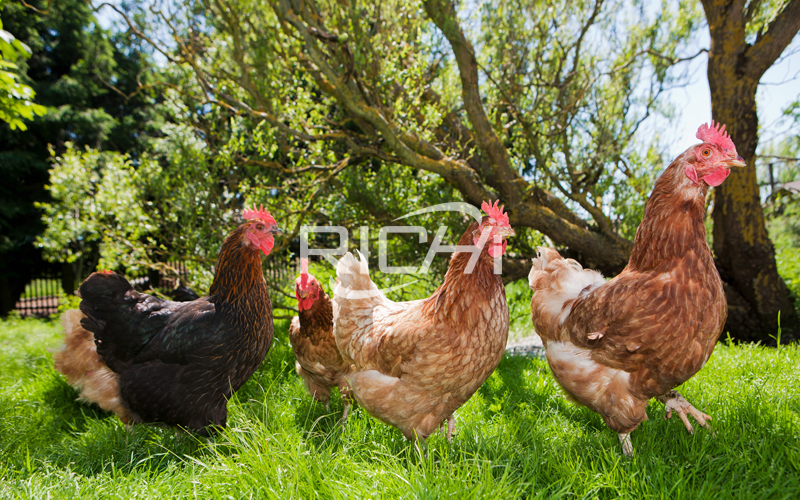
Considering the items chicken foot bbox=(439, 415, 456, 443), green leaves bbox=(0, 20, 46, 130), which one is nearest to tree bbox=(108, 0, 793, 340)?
green leaves bbox=(0, 20, 46, 130)

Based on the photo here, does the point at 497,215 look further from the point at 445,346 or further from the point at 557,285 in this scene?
the point at 557,285

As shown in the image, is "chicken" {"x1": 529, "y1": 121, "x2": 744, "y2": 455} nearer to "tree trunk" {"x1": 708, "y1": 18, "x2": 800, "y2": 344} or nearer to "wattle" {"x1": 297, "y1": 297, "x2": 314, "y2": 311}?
"wattle" {"x1": 297, "y1": 297, "x2": 314, "y2": 311}

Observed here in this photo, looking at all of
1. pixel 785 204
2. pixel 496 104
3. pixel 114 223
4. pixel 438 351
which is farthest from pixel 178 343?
pixel 785 204

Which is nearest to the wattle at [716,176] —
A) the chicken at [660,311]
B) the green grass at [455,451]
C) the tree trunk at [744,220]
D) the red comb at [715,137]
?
the chicken at [660,311]

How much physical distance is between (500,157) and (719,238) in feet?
8.97

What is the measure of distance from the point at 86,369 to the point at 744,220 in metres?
6.45

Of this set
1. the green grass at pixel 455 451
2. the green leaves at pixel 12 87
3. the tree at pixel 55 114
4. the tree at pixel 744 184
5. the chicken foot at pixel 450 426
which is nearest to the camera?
the green grass at pixel 455 451

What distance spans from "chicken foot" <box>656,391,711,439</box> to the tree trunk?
2.75 metres

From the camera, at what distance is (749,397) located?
102 inches

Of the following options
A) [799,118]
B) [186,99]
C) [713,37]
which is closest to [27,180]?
[186,99]

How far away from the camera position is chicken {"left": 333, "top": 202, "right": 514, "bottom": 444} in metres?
2.26

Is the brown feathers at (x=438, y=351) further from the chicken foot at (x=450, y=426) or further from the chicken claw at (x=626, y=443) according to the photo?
the chicken claw at (x=626, y=443)

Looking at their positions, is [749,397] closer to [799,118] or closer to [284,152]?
[799,118]

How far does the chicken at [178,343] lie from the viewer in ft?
8.83
